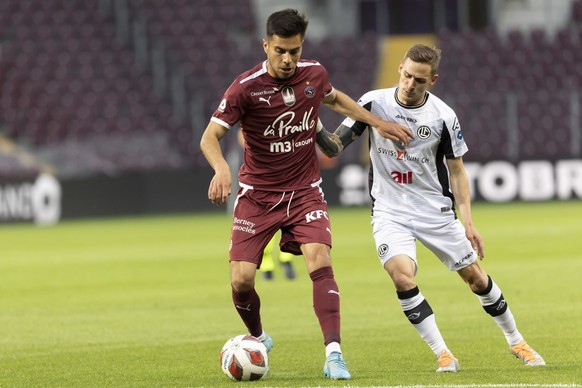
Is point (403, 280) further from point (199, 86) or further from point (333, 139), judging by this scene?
point (199, 86)

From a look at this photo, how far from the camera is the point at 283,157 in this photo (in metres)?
7.74

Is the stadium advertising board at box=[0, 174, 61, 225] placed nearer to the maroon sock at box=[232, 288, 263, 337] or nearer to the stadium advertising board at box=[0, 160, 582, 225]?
the stadium advertising board at box=[0, 160, 582, 225]

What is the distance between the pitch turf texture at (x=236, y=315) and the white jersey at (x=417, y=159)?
39.8 inches

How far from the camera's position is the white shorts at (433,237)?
7711mm

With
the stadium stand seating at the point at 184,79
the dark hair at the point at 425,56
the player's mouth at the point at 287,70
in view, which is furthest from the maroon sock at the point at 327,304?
the stadium stand seating at the point at 184,79

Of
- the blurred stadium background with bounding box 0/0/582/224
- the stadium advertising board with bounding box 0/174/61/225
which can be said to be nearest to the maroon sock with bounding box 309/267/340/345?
the blurred stadium background with bounding box 0/0/582/224

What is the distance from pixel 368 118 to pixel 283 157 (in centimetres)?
58

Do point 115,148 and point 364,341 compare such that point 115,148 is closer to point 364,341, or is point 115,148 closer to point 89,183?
point 89,183

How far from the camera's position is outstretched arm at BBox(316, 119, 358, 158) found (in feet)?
25.9

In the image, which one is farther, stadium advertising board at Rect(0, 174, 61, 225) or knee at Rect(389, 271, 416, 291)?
stadium advertising board at Rect(0, 174, 61, 225)

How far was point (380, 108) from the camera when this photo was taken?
26.0 ft

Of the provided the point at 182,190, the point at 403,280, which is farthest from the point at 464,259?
the point at 182,190

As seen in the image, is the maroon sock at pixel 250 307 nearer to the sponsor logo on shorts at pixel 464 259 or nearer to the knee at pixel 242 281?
the knee at pixel 242 281

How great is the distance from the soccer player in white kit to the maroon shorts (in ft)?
1.24
